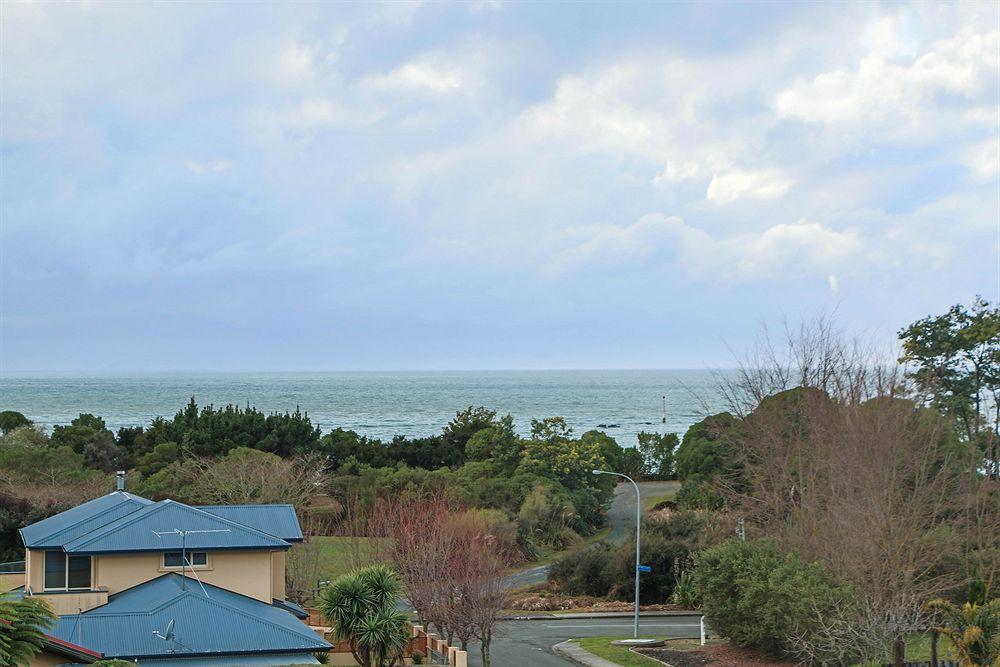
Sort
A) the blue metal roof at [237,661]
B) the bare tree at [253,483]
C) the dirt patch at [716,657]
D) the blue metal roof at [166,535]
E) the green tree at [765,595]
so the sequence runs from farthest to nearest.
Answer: the bare tree at [253,483] → the dirt patch at [716,657] → the green tree at [765,595] → the blue metal roof at [166,535] → the blue metal roof at [237,661]

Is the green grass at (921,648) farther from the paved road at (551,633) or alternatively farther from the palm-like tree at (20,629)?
the palm-like tree at (20,629)

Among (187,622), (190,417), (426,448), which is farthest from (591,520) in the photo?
(187,622)

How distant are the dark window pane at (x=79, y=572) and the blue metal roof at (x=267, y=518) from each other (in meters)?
4.67

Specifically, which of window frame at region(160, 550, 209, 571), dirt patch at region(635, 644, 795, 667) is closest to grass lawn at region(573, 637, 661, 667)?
dirt patch at region(635, 644, 795, 667)

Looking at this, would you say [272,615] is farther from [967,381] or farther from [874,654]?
[967,381]

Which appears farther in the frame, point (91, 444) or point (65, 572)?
point (91, 444)

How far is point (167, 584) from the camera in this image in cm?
2908

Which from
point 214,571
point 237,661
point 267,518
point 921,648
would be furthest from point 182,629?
point 921,648

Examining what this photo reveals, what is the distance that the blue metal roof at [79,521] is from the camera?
96.1 ft

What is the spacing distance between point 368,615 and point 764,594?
39.7ft

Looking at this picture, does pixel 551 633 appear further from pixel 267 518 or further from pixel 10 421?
pixel 10 421

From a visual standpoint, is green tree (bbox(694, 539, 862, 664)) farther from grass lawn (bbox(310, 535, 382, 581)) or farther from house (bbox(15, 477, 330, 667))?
grass lawn (bbox(310, 535, 382, 581))

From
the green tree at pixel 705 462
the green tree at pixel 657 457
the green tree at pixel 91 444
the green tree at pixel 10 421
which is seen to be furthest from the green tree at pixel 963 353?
the green tree at pixel 10 421

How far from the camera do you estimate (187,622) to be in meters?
26.4
